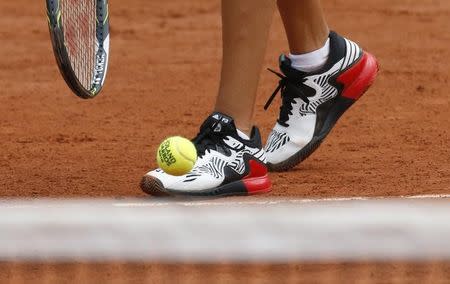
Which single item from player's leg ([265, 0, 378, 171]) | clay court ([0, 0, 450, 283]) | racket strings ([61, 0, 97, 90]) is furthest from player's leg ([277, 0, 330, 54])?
racket strings ([61, 0, 97, 90])

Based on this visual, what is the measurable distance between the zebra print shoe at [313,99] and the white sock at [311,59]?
2cm

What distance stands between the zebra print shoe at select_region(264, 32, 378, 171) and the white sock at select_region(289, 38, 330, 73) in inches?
0.6

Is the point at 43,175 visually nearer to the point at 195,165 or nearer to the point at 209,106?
the point at 195,165

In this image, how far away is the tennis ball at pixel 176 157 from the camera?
441cm

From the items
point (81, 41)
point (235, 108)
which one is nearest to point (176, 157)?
point (235, 108)

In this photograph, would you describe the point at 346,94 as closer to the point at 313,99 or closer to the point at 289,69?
the point at 313,99

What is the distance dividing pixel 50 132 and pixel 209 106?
2.90ft

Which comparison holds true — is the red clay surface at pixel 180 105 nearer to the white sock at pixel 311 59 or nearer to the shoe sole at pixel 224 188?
the shoe sole at pixel 224 188

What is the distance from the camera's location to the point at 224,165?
4.54 metres

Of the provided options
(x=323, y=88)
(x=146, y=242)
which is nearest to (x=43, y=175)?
(x=323, y=88)

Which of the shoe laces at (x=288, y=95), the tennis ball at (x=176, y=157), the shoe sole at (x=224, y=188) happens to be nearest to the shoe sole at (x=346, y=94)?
the shoe laces at (x=288, y=95)

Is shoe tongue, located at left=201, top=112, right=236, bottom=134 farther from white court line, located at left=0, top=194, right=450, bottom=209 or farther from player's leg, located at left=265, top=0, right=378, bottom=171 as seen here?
player's leg, located at left=265, top=0, right=378, bottom=171

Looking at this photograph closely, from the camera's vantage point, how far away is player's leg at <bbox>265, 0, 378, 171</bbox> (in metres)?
4.90

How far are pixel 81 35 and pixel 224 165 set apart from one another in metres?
0.65
